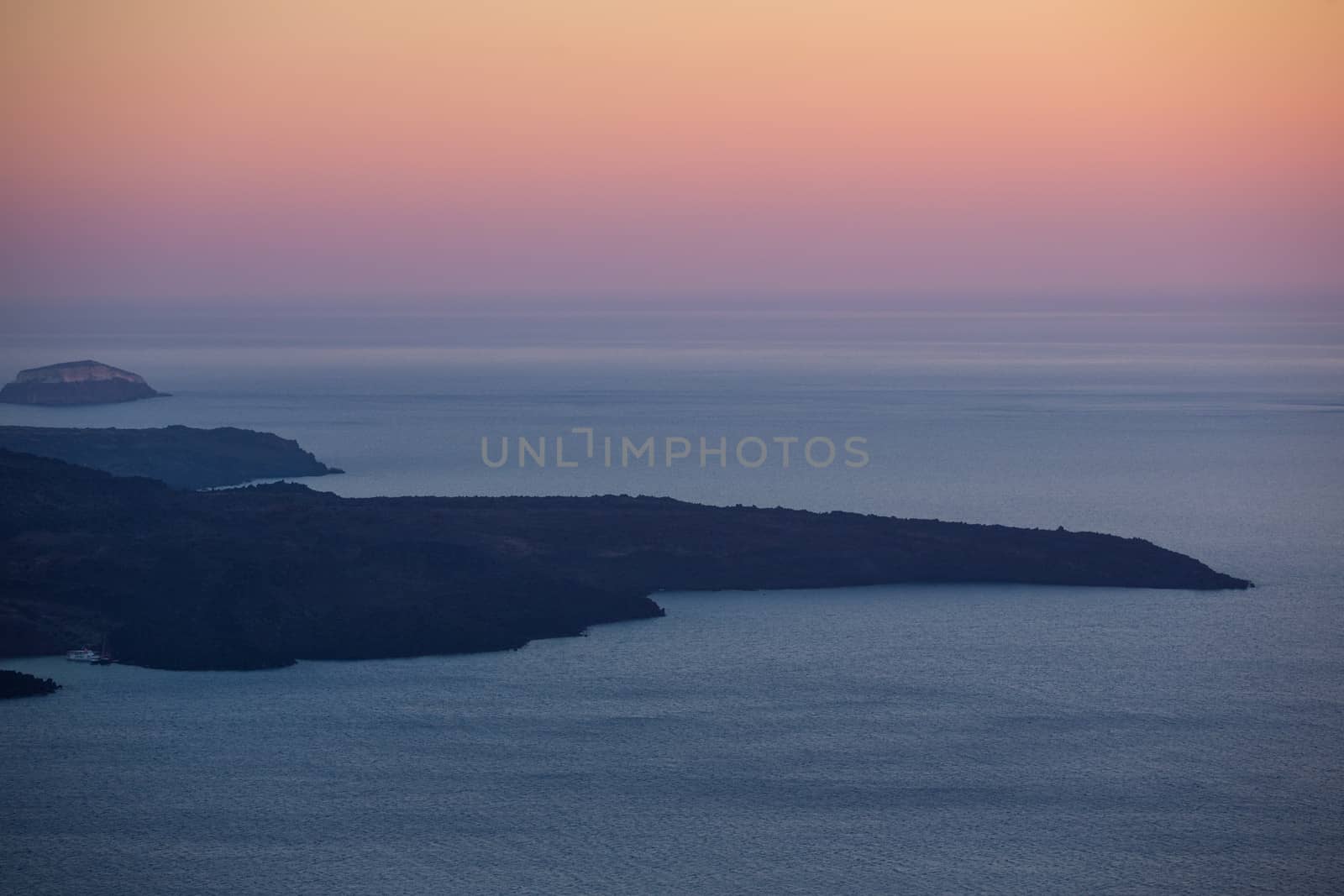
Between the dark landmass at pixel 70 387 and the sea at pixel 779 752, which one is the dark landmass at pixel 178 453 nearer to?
the sea at pixel 779 752

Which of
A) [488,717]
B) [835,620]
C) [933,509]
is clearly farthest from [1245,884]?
[933,509]

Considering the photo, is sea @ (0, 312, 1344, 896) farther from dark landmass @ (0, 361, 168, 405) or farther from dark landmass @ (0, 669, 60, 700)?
dark landmass @ (0, 361, 168, 405)

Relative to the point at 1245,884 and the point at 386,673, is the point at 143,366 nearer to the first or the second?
the point at 386,673

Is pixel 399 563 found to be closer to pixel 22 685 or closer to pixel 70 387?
pixel 22 685

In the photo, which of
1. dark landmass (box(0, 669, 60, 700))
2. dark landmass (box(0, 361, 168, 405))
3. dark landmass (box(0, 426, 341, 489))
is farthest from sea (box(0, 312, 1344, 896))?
dark landmass (box(0, 361, 168, 405))

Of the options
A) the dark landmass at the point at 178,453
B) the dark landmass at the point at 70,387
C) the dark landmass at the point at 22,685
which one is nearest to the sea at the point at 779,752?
the dark landmass at the point at 22,685

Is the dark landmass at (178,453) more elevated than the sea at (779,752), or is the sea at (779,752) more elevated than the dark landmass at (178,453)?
the dark landmass at (178,453)

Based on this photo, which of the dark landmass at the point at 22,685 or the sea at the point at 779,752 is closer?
the sea at the point at 779,752
